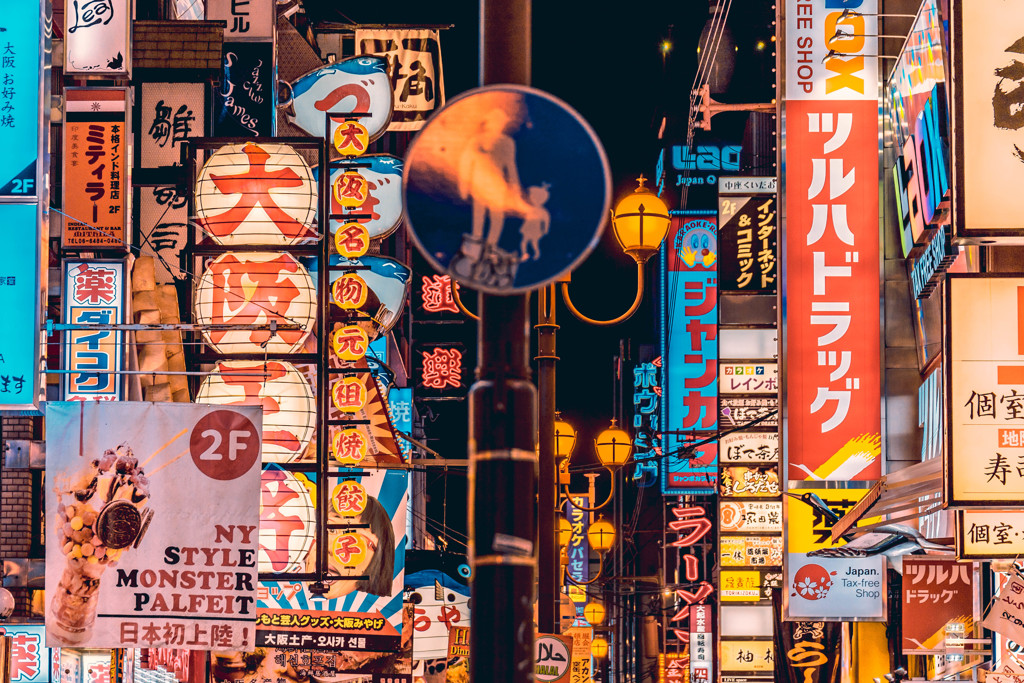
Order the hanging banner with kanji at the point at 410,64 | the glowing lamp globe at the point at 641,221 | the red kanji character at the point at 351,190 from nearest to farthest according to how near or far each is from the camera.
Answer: the glowing lamp globe at the point at 641,221, the red kanji character at the point at 351,190, the hanging banner with kanji at the point at 410,64

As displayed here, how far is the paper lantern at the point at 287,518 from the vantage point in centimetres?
1588

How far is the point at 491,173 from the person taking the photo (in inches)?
195

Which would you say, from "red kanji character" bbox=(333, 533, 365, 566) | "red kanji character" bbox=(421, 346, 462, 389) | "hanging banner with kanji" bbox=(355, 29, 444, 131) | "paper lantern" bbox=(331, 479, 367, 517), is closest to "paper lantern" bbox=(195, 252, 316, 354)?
"paper lantern" bbox=(331, 479, 367, 517)

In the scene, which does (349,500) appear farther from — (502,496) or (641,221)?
(502,496)

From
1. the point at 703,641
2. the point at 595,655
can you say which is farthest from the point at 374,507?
the point at 595,655

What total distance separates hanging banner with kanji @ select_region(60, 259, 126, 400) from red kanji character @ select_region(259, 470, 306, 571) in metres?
2.44

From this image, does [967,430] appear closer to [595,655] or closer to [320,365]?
[320,365]

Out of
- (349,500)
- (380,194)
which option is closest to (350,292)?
(380,194)

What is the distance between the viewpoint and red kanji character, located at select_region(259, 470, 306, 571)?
15.9 meters

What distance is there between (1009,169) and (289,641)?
12.6m

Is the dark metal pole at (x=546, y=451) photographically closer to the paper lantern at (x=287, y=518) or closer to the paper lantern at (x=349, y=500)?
the paper lantern at (x=349, y=500)

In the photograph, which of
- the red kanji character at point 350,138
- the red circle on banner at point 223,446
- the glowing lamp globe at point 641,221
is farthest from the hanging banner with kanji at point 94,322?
the glowing lamp globe at point 641,221

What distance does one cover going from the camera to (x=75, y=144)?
16.2 m

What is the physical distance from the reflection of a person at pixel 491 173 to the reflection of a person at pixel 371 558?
13.3 meters
